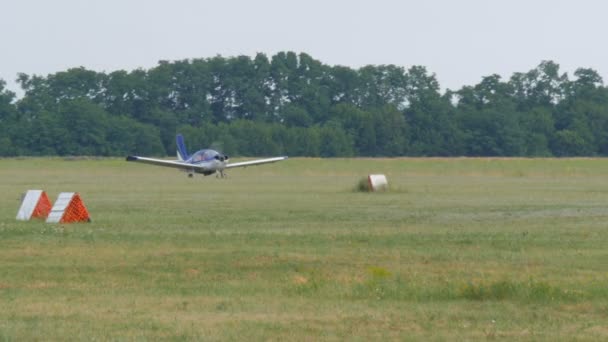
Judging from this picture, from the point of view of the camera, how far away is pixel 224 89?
154625mm

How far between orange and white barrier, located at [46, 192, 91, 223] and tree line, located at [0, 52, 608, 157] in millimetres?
103610

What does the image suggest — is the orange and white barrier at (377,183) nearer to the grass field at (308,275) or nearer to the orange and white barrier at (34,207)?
the grass field at (308,275)

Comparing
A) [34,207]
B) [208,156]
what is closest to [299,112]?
[208,156]

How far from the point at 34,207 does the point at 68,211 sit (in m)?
1.27

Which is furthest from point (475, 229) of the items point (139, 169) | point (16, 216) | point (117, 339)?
point (139, 169)

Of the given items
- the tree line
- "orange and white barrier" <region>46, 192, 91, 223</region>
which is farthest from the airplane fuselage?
the tree line

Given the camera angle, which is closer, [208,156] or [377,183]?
[377,183]

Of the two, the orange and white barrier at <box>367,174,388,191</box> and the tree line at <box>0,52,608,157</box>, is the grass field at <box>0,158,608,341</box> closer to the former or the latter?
the orange and white barrier at <box>367,174,388,191</box>

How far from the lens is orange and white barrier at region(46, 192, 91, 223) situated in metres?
26.6

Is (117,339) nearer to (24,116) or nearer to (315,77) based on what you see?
(24,116)

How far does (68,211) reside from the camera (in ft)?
87.8

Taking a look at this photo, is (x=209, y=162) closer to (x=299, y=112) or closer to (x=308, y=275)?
(x=308, y=275)

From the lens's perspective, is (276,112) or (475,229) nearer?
(475,229)

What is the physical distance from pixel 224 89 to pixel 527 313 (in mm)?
141004
